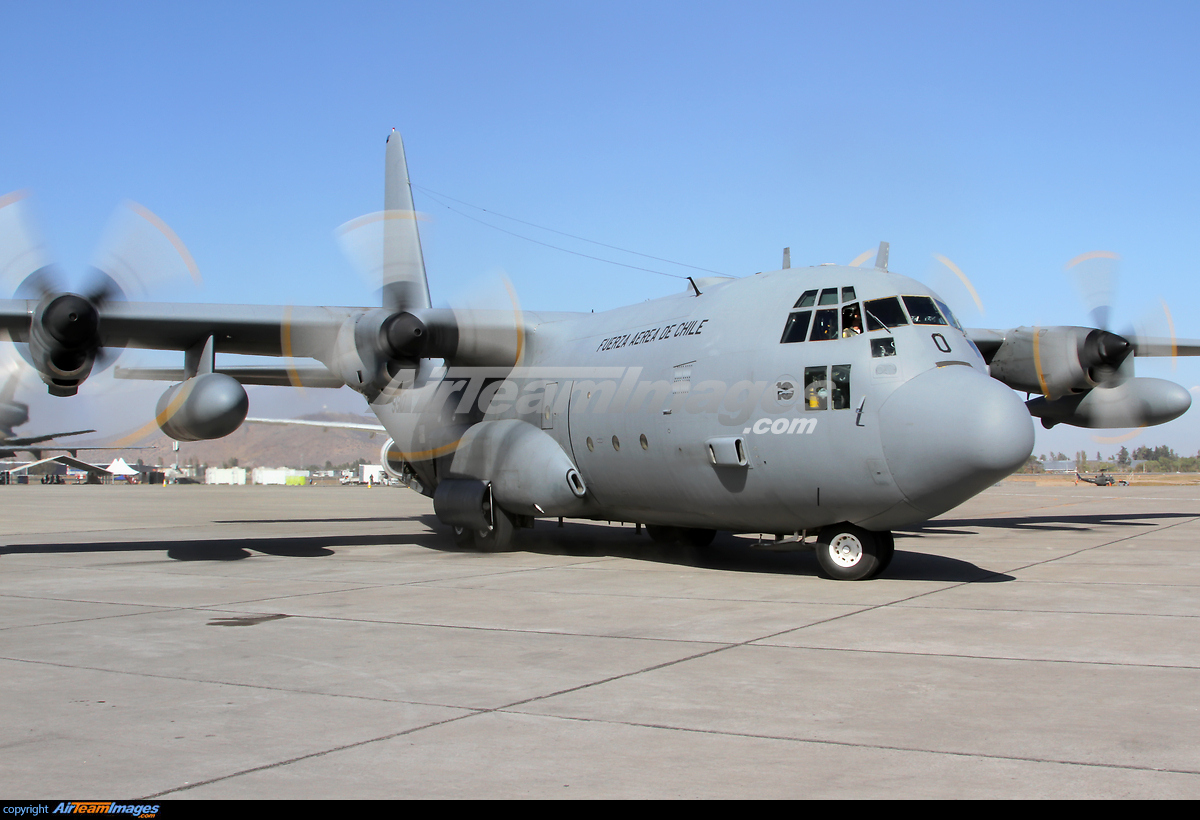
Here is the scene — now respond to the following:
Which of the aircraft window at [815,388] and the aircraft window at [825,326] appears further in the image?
the aircraft window at [825,326]

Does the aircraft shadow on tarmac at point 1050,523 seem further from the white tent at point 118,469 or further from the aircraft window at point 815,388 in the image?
the white tent at point 118,469

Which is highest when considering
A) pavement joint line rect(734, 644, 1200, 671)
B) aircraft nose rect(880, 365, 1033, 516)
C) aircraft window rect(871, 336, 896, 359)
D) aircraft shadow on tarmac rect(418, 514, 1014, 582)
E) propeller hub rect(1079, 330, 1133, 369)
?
propeller hub rect(1079, 330, 1133, 369)

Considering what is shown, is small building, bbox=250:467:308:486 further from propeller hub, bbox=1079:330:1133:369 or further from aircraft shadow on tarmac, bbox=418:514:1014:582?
propeller hub, bbox=1079:330:1133:369

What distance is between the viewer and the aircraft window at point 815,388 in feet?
35.2

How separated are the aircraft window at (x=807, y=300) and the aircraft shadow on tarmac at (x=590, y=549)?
9.54ft

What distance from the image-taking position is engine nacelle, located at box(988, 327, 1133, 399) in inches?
688

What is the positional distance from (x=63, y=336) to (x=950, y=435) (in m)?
11.6

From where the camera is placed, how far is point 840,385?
10648mm

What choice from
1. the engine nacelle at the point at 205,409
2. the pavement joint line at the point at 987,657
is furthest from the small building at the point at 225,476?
the pavement joint line at the point at 987,657

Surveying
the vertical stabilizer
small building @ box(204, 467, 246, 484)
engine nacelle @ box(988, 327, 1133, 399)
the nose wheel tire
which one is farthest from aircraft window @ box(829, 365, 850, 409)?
small building @ box(204, 467, 246, 484)

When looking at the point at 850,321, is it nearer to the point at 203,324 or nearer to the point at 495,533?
the point at 495,533

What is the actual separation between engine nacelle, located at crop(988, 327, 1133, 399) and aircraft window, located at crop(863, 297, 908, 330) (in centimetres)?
836

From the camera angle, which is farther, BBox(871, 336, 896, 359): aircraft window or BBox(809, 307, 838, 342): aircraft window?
BBox(809, 307, 838, 342): aircraft window

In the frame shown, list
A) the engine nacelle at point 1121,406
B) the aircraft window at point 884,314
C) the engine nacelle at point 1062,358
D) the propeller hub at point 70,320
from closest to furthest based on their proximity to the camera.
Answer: the aircraft window at point 884,314 → the propeller hub at point 70,320 → the engine nacelle at point 1062,358 → the engine nacelle at point 1121,406
